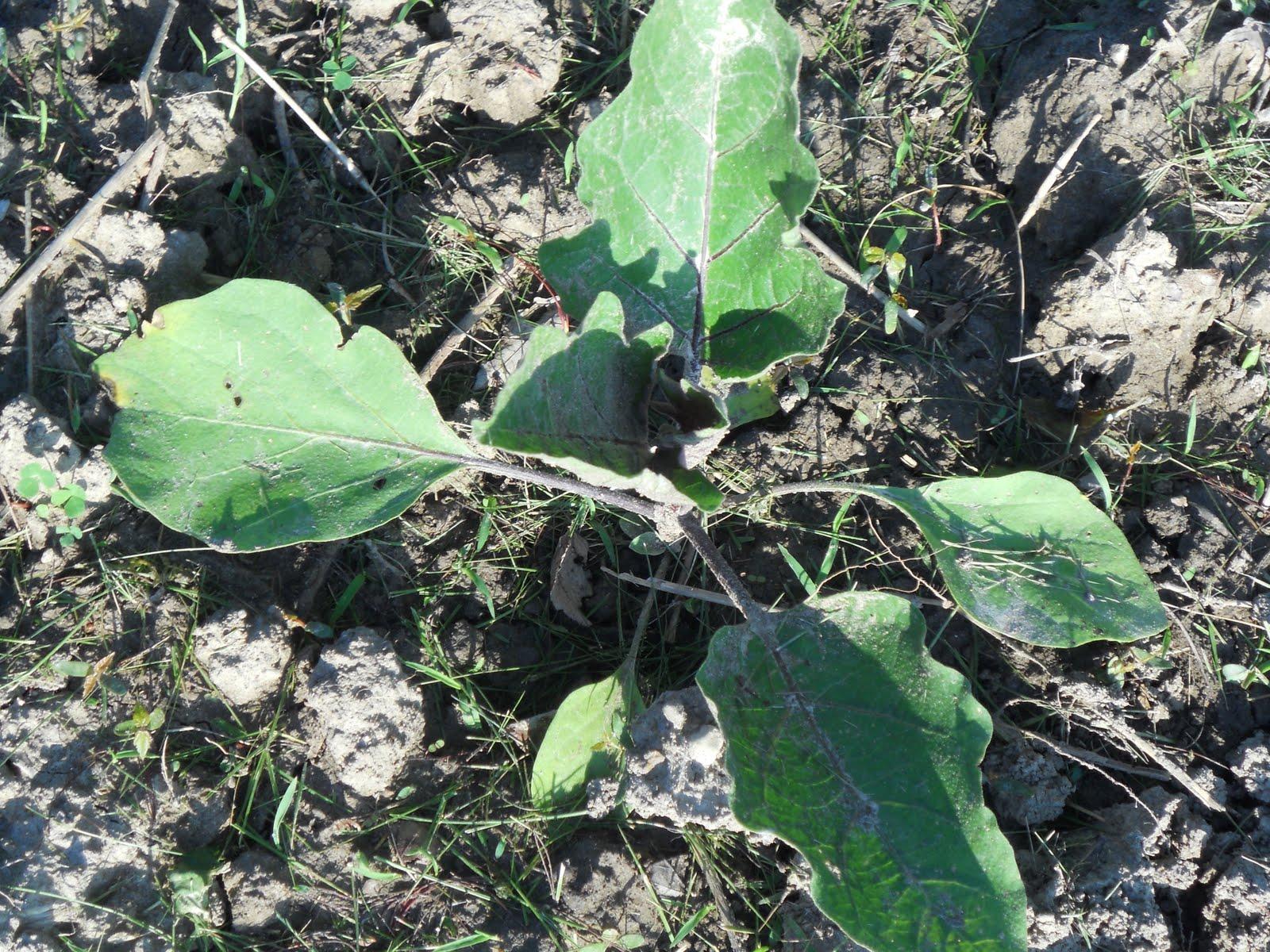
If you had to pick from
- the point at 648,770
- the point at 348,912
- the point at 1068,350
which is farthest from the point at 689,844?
the point at 1068,350

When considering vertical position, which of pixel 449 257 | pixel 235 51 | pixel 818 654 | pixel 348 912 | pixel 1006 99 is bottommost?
pixel 348 912

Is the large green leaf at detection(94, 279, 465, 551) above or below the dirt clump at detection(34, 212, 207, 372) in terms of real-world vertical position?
below

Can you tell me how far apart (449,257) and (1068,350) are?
1648 millimetres

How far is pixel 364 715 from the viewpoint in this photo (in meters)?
2.19

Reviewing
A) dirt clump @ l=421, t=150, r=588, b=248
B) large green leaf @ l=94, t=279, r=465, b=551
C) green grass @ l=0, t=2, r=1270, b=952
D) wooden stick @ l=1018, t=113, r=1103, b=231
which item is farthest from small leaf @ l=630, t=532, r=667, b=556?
wooden stick @ l=1018, t=113, r=1103, b=231

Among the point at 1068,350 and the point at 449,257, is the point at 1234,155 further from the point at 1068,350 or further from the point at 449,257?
the point at 449,257

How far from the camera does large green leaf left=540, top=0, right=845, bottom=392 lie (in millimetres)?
2160

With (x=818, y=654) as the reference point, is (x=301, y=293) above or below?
above

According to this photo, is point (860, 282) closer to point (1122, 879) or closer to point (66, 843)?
point (1122, 879)

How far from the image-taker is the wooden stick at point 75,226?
95.3 inches

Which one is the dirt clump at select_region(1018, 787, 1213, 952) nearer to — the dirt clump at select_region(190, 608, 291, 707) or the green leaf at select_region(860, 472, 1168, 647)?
the green leaf at select_region(860, 472, 1168, 647)

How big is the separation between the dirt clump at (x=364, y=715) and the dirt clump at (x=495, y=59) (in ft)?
4.97

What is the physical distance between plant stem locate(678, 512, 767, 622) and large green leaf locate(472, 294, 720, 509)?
6.0 inches

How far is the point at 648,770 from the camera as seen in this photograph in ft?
7.06
